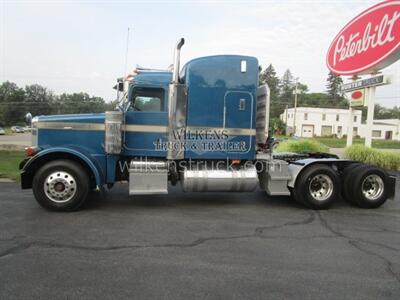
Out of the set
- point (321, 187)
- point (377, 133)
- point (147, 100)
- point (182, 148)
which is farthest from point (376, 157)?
point (377, 133)

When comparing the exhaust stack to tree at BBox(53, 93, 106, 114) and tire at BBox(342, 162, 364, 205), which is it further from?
tree at BBox(53, 93, 106, 114)

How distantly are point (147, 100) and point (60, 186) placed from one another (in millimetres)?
2357

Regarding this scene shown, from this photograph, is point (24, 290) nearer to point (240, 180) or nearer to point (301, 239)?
point (301, 239)

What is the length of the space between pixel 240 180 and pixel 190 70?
2.47 meters

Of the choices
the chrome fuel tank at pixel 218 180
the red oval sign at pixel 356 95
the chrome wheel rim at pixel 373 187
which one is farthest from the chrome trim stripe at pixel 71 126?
the red oval sign at pixel 356 95

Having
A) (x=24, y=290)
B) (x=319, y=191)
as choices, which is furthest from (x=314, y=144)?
(x=24, y=290)

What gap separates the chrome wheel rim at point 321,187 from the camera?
7.20 meters

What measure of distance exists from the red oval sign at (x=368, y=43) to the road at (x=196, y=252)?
8.02 metres

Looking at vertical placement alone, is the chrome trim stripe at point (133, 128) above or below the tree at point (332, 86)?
below

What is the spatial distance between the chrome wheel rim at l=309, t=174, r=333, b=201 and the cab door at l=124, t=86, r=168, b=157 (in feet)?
10.8

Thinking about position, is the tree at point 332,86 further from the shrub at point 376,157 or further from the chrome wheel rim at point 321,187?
the chrome wheel rim at point 321,187

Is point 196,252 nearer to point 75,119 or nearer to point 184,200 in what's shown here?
point 184,200

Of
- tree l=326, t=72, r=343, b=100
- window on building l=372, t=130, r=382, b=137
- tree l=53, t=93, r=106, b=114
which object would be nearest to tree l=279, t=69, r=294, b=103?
tree l=326, t=72, r=343, b=100

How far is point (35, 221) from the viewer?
5.80 meters
